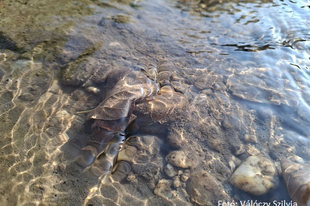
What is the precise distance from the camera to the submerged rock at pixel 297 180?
121 inches

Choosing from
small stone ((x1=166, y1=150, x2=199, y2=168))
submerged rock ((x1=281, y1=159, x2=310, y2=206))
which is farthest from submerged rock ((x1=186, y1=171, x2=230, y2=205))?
submerged rock ((x1=281, y1=159, x2=310, y2=206))

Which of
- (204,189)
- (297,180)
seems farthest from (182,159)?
Result: (297,180)

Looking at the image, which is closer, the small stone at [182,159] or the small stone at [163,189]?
the small stone at [163,189]

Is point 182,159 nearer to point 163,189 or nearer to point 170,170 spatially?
point 170,170

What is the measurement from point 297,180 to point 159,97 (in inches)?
94.8

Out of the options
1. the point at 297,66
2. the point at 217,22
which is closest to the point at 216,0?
→ the point at 217,22

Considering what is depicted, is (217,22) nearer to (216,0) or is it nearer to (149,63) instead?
(216,0)

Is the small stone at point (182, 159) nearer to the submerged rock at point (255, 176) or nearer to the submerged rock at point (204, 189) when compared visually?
the submerged rock at point (204, 189)

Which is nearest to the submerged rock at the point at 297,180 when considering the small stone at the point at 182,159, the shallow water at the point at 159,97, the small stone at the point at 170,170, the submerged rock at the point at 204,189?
the shallow water at the point at 159,97

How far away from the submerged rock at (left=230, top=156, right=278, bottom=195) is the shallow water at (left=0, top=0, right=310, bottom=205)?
0.10 metres

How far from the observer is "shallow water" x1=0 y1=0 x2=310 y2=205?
3334 millimetres

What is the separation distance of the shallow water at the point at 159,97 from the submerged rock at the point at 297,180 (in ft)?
0.37

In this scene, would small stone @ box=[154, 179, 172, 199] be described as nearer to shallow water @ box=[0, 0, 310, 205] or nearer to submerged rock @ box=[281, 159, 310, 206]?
shallow water @ box=[0, 0, 310, 205]

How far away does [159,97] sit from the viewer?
14.2ft
